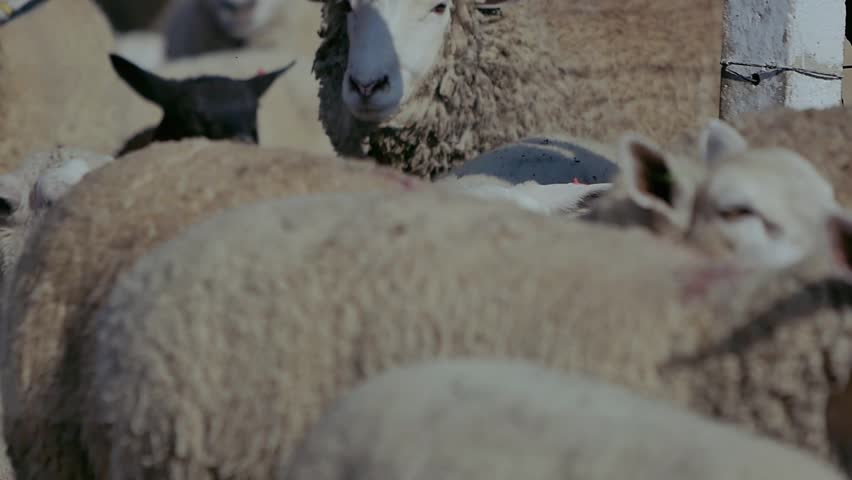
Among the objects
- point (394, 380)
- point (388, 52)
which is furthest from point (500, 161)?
point (394, 380)

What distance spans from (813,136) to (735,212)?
52 centimetres

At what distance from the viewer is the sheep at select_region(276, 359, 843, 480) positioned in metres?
1.45

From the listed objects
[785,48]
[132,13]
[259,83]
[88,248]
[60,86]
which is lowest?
[132,13]

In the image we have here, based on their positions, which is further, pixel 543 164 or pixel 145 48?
pixel 145 48

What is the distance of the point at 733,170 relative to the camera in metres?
2.32

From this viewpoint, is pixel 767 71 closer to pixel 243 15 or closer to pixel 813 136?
pixel 813 136

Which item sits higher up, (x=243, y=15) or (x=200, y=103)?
(x=200, y=103)

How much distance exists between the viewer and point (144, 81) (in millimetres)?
6316

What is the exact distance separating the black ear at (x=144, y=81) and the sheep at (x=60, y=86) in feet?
2.19

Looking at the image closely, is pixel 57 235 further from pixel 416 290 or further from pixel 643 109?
pixel 643 109

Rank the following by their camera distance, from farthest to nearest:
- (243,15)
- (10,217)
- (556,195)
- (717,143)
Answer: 1. (243,15)
2. (10,217)
3. (556,195)
4. (717,143)

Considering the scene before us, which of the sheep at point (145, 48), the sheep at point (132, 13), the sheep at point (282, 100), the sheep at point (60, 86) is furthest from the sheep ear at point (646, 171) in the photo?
the sheep at point (132, 13)

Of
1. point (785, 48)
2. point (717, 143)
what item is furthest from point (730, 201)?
point (785, 48)

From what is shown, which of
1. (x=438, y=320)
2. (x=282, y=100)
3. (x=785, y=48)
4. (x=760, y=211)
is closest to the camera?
(x=438, y=320)
